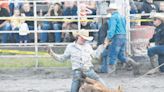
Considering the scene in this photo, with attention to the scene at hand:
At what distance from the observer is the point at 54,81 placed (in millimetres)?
13703

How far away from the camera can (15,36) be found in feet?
54.5

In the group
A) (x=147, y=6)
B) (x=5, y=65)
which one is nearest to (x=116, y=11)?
(x=147, y=6)

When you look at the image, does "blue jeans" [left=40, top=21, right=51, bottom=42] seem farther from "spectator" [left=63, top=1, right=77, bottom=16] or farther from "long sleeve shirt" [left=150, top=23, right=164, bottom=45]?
"long sleeve shirt" [left=150, top=23, right=164, bottom=45]

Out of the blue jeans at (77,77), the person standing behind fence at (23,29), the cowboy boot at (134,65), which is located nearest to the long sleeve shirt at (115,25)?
the cowboy boot at (134,65)

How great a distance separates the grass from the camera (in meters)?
15.5

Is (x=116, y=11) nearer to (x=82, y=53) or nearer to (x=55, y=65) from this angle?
(x=55, y=65)

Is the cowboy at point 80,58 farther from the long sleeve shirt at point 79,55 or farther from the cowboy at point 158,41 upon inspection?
the cowboy at point 158,41

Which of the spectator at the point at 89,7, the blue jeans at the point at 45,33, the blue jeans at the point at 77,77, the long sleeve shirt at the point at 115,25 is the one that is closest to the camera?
the blue jeans at the point at 77,77

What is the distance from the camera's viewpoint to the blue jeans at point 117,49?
1438 centimetres

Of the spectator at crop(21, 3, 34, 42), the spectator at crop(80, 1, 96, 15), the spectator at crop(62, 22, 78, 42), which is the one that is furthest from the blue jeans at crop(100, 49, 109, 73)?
the spectator at crop(21, 3, 34, 42)

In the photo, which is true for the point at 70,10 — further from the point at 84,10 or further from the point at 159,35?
the point at 159,35

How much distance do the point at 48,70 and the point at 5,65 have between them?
1.35m

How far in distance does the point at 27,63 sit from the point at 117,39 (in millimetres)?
2770

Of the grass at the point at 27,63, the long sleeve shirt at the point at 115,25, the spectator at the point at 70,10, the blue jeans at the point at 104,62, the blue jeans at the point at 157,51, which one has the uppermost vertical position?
the spectator at the point at 70,10
